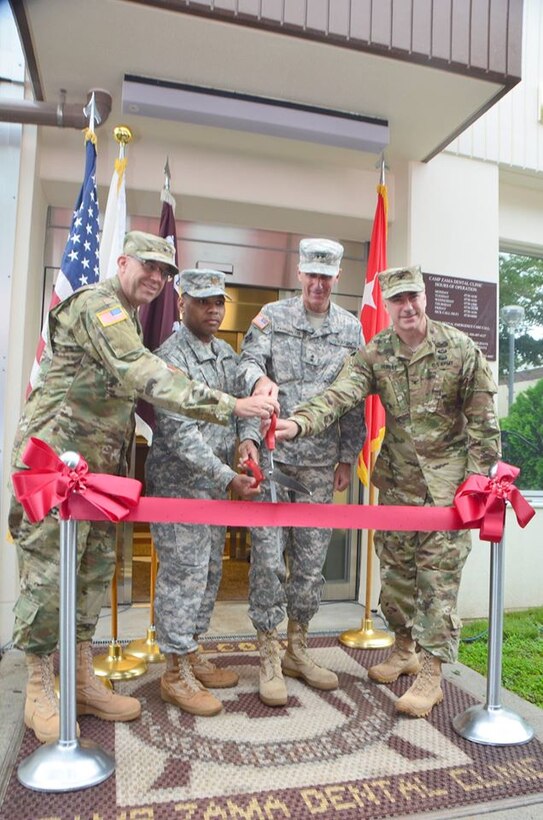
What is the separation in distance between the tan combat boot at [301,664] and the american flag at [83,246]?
5.49 ft

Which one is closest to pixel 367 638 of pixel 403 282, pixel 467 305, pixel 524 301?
pixel 403 282

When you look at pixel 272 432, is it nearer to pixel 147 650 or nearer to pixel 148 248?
pixel 148 248

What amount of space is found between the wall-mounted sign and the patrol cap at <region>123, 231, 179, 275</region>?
7.32 feet

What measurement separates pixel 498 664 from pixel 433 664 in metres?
0.29

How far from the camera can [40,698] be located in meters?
2.14

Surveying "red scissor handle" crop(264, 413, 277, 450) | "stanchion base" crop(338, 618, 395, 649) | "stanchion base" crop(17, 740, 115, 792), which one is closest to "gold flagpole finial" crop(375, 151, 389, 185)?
"red scissor handle" crop(264, 413, 277, 450)

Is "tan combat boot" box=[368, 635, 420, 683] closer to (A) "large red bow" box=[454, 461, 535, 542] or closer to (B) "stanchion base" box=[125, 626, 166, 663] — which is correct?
(A) "large red bow" box=[454, 461, 535, 542]

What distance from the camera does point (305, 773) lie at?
1.93m

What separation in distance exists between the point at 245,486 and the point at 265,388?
1.29ft

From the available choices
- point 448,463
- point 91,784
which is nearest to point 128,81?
point 448,463

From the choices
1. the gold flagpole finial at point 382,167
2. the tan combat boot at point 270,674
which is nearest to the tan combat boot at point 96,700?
the tan combat boot at point 270,674

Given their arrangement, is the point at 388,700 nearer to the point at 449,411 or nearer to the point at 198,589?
the point at 198,589

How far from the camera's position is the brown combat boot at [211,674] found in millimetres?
2637

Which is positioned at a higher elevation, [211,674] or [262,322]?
[262,322]
